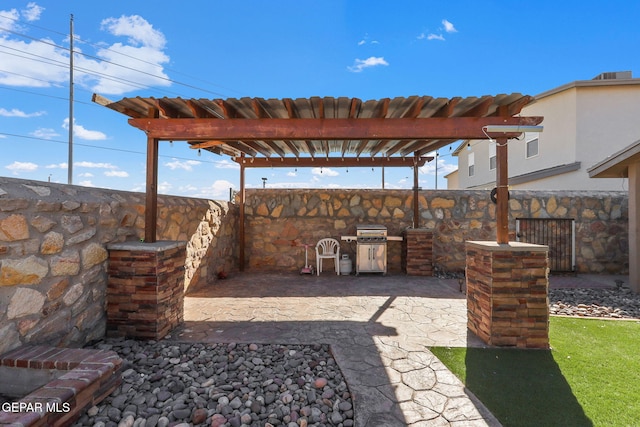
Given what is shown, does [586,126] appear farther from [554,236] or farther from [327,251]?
[327,251]

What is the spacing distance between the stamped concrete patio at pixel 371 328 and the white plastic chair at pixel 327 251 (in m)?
0.50

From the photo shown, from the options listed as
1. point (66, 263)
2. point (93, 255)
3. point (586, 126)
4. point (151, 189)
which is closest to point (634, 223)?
point (586, 126)

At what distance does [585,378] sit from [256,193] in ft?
21.7

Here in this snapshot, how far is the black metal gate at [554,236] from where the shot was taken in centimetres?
682

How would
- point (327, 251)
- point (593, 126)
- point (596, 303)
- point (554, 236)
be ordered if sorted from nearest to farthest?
point (596, 303)
point (554, 236)
point (327, 251)
point (593, 126)

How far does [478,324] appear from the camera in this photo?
3283 mm

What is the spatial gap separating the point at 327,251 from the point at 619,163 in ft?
20.5

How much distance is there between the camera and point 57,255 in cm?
260

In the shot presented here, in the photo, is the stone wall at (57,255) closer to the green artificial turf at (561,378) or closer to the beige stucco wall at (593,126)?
the green artificial turf at (561,378)

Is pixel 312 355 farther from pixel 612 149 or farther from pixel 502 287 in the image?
pixel 612 149

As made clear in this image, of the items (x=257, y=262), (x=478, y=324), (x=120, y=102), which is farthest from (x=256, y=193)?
(x=478, y=324)

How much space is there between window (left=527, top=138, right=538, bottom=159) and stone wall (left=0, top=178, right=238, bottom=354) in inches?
520

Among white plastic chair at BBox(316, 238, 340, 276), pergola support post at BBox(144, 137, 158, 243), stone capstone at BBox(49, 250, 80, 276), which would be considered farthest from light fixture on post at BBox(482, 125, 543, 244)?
stone capstone at BBox(49, 250, 80, 276)

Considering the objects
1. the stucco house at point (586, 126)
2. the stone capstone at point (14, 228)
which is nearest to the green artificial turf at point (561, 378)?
the stone capstone at point (14, 228)
